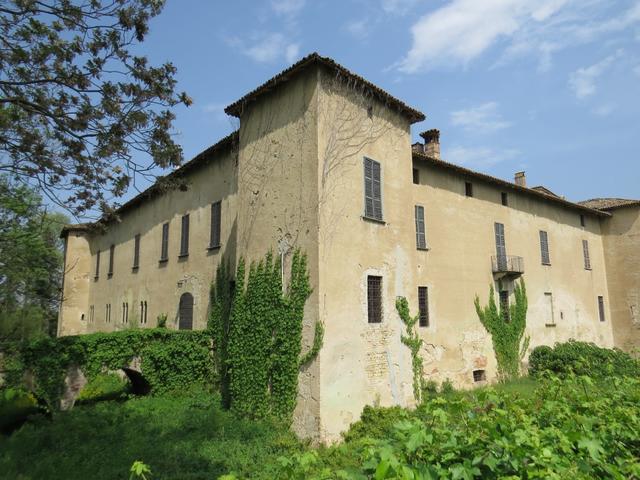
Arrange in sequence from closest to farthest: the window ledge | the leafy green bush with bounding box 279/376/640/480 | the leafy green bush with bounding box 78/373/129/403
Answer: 1. the leafy green bush with bounding box 279/376/640/480
2. the window ledge
3. the leafy green bush with bounding box 78/373/129/403

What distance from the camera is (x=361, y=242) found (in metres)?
12.0

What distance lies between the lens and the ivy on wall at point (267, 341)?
1085 cm

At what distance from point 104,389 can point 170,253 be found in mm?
5847

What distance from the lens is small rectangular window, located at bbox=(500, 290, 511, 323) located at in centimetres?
1855

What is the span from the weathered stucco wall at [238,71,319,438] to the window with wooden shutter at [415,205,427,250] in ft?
20.2

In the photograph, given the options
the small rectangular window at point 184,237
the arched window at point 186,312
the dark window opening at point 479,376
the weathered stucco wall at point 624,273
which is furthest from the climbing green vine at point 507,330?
the small rectangular window at point 184,237

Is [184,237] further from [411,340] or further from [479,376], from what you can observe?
[479,376]

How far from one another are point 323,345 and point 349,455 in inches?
96.4

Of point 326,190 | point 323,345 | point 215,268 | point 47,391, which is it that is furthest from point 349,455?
point 47,391

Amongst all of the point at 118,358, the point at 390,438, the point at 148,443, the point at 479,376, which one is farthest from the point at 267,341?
the point at 479,376

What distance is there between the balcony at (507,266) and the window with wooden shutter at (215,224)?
37.5 feet

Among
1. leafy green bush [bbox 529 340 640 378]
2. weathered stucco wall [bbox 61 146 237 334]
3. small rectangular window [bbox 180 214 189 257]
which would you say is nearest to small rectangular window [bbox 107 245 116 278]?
weathered stucco wall [bbox 61 146 237 334]

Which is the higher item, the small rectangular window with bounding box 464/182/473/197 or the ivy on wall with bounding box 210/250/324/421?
the small rectangular window with bounding box 464/182/473/197

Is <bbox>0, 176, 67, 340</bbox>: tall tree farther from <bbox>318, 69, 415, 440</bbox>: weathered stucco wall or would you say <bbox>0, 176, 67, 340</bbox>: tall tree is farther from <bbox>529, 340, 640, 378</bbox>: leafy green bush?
<bbox>529, 340, 640, 378</bbox>: leafy green bush
